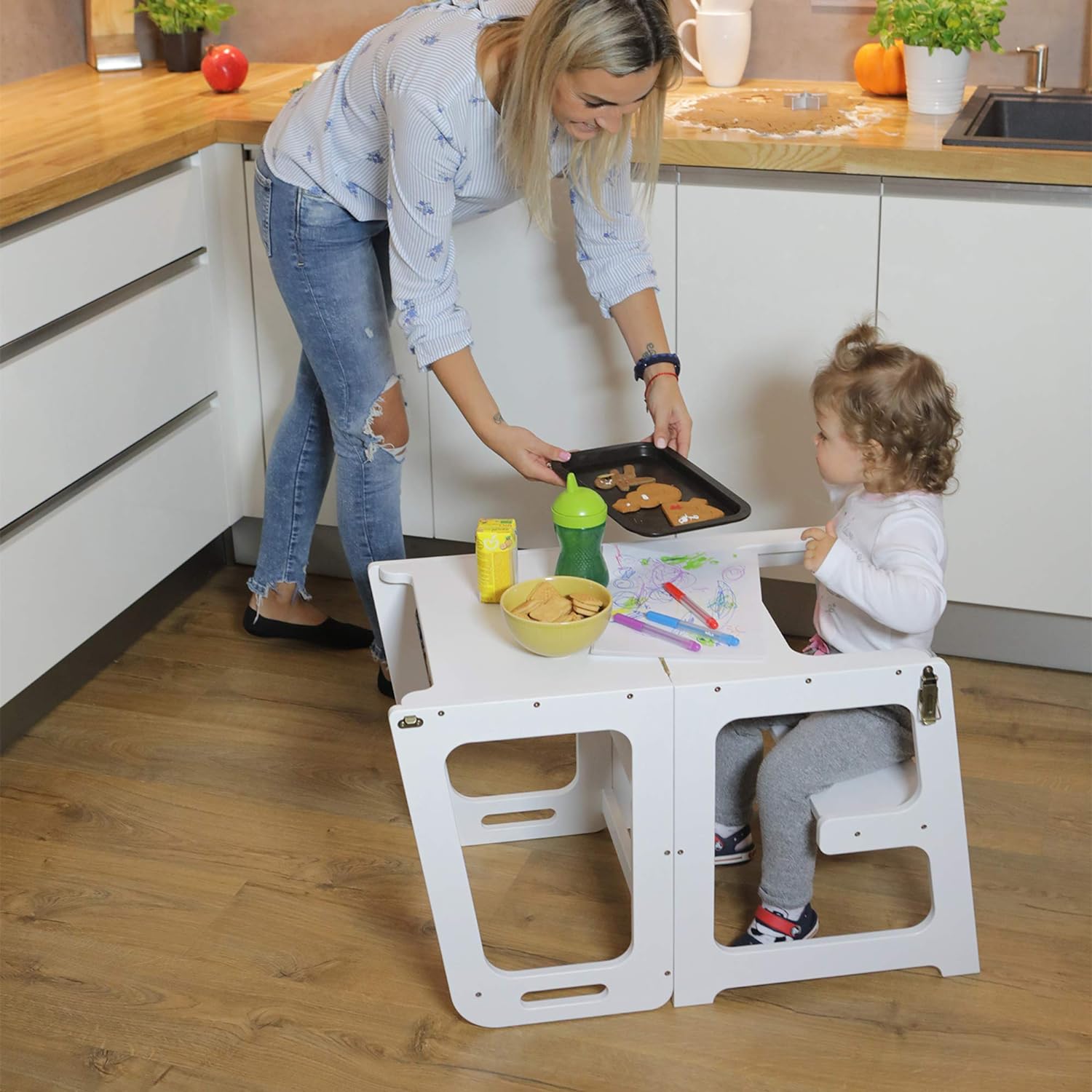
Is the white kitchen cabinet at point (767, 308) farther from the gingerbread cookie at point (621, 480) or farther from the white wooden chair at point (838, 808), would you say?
the white wooden chair at point (838, 808)

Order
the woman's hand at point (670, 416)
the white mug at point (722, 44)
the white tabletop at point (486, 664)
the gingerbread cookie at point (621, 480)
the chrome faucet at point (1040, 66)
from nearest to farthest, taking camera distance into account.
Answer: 1. the white tabletop at point (486, 664)
2. the gingerbread cookie at point (621, 480)
3. the woman's hand at point (670, 416)
4. the chrome faucet at point (1040, 66)
5. the white mug at point (722, 44)

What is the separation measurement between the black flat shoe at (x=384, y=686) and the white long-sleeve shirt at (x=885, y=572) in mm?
824

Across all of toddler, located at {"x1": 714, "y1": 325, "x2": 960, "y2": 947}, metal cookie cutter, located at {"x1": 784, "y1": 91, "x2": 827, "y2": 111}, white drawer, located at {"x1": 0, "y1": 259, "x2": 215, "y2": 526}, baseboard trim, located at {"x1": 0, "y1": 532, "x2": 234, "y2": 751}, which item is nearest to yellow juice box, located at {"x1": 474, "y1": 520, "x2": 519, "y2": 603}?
toddler, located at {"x1": 714, "y1": 325, "x2": 960, "y2": 947}

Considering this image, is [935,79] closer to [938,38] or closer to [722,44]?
[938,38]

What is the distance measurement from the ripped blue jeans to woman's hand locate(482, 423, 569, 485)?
0.34m

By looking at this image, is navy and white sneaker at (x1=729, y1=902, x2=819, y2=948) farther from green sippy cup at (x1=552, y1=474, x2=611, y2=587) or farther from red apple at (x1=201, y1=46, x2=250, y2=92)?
red apple at (x1=201, y1=46, x2=250, y2=92)

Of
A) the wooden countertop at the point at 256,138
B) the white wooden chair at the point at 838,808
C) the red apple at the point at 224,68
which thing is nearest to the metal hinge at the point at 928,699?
the white wooden chair at the point at 838,808

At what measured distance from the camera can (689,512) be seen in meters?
1.69

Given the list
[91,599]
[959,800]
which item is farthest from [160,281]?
[959,800]

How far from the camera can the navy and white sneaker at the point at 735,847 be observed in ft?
Answer: 6.09

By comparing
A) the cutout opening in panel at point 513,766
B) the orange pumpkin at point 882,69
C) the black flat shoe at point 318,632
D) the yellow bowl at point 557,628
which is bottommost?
the cutout opening in panel at point 513,766

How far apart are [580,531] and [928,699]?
1.40ft

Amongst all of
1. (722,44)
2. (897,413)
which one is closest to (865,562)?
(897,413)

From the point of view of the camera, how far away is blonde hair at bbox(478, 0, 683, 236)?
1527 millimetres
